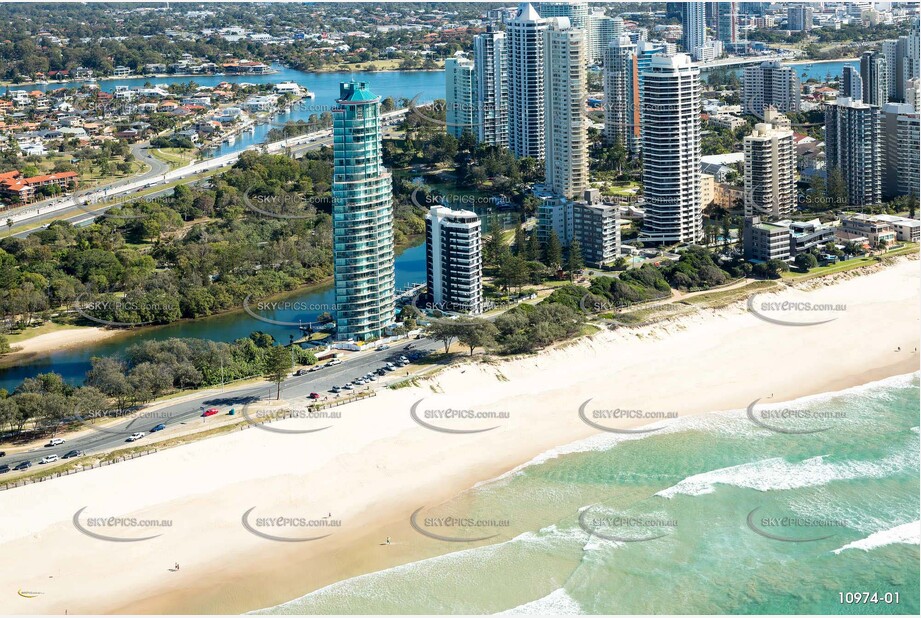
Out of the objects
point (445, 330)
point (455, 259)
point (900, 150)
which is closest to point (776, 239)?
point (900, 150)

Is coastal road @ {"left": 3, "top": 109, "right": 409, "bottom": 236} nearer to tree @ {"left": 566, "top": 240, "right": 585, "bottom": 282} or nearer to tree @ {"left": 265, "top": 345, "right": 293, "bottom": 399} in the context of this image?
tree @ {"left": 566, "top": 240, "right": 585, "bottom": 282}

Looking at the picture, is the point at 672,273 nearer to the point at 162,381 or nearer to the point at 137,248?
the point at 162,381

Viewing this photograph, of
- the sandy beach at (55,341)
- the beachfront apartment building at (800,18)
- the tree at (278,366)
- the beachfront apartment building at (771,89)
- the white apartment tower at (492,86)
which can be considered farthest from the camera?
the beachfront apartment building at (800,18)

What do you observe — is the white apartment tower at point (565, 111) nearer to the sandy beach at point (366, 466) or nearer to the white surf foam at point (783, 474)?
the sandy beach at point (366, 466)

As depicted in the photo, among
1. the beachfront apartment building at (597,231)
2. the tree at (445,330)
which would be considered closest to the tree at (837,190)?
the beachfront apartment building at (597,231)

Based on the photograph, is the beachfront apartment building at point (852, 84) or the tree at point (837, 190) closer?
the tree at point (837, 190)

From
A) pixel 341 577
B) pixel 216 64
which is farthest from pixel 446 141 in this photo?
pixel 216 64
